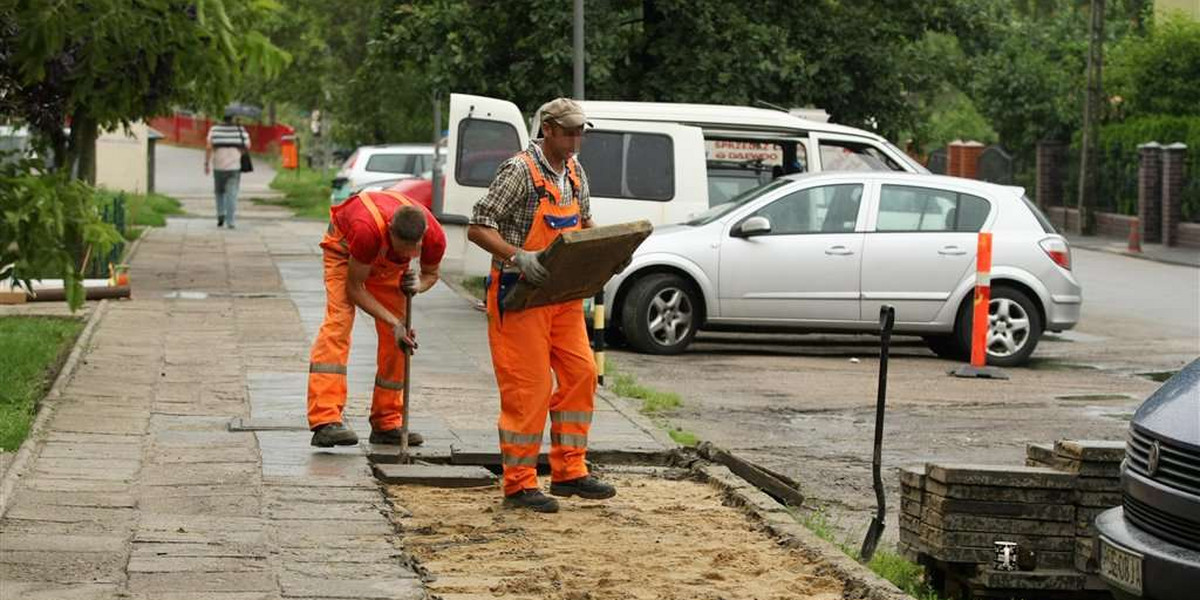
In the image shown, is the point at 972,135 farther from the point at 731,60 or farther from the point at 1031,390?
the point at 1031,390

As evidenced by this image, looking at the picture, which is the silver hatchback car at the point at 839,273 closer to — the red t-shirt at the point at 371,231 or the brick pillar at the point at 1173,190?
the red t-shirt at the point at 371,231

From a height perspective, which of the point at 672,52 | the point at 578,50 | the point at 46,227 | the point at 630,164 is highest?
the point at 672,52

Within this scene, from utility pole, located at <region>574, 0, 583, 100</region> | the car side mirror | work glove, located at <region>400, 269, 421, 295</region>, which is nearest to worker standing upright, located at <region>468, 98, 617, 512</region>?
work glove, located at <region>400, 269, 421, 295</region>

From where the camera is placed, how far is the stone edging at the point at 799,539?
754 cm

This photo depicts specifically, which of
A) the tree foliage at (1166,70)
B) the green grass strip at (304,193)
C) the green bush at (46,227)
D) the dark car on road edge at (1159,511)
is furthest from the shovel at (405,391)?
the tree foliage at (1166,70)

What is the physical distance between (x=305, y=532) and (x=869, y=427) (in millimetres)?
5266

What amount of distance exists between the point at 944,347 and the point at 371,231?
27.3 ft

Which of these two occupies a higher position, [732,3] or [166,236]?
[732,3]

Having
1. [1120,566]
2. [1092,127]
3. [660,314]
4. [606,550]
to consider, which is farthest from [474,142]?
[1092,127]

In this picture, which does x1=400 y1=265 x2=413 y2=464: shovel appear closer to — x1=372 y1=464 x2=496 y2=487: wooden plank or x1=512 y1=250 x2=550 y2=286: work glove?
x1=372 y1=464 x2=496 y2=487: wooden plank

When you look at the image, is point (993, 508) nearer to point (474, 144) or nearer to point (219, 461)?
point (219, 461)

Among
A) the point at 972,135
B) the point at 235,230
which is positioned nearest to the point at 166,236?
the point at 235,230

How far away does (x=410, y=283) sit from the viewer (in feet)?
34.1

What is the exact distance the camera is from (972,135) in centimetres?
5703
